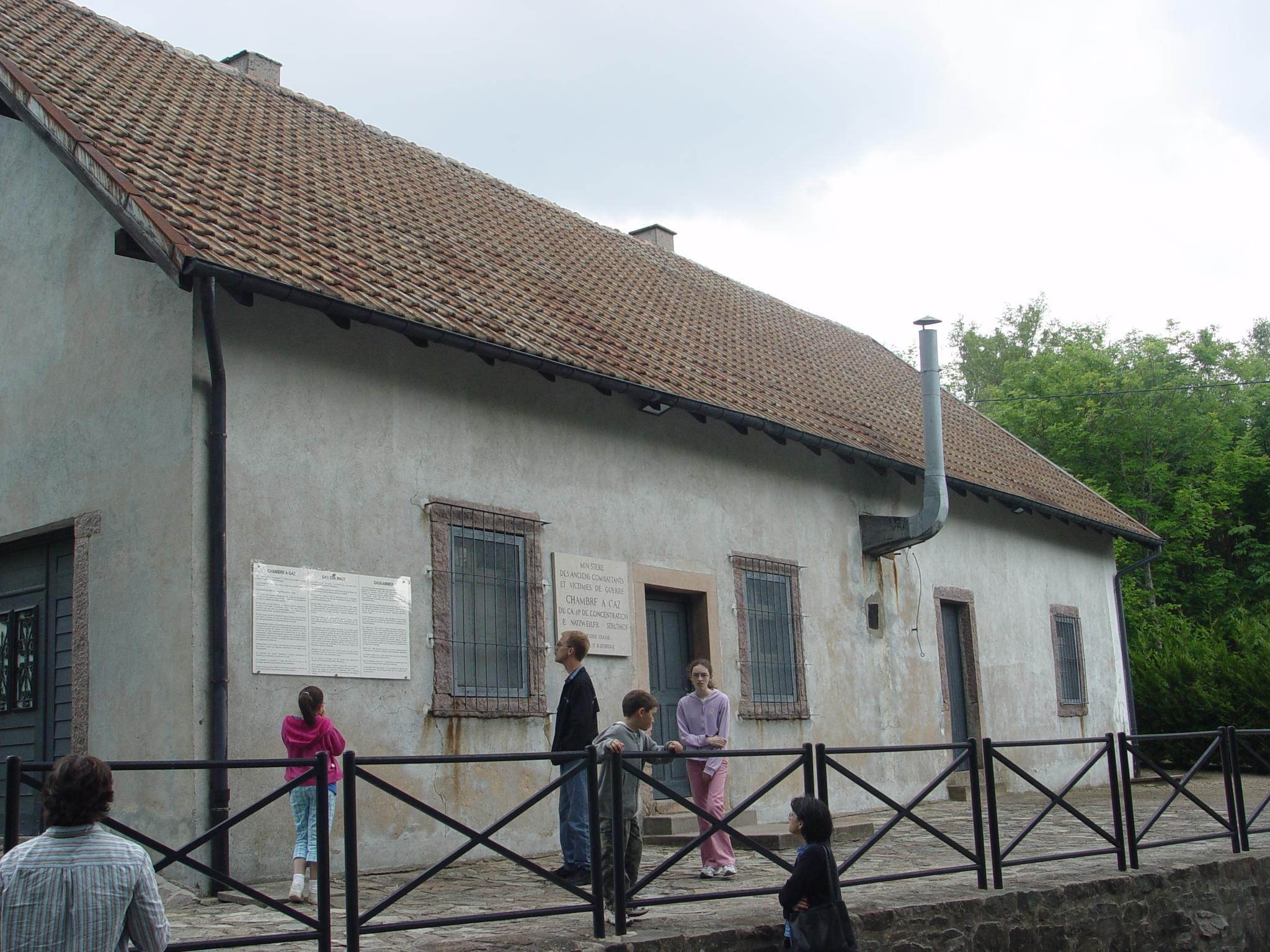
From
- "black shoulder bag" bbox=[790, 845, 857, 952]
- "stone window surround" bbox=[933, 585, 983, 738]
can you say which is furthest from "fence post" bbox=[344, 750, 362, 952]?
"stone window surround" bbox=[933, 585, 983, 738]

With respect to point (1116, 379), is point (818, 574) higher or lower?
lower

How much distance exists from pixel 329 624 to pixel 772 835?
11.8ft

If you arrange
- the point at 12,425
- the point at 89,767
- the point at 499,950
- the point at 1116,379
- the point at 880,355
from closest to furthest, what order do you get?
the point at 89,767 < the point at 499,950 < the point at 12,425 < the point at 880,355 < the point at 1116,379

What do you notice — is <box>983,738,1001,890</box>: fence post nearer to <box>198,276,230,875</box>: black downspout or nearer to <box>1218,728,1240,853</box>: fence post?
<box>1218,728,1240,853</box>: fence post

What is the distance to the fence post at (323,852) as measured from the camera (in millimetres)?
5547

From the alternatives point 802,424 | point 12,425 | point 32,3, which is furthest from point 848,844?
point 32,3

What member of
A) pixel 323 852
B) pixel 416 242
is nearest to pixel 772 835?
pixel 323 852

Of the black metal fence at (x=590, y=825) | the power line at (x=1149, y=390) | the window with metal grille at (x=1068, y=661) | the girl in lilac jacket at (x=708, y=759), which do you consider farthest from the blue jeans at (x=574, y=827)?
the power line at (x=1149, y=390)

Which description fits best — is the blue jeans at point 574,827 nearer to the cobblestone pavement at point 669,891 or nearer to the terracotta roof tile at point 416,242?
the cobblestone pavement at point 669,891

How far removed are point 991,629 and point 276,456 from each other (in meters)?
10.3

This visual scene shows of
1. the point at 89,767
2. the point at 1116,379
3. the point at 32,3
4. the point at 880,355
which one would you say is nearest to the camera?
the point at 89,767

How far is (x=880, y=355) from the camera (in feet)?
68.4

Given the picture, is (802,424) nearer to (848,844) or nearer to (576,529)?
(576,529)

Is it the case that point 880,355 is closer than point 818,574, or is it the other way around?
point 818,574
